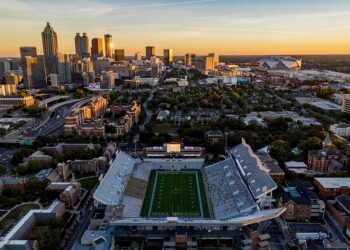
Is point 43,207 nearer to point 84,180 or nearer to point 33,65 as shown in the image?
point 84,180

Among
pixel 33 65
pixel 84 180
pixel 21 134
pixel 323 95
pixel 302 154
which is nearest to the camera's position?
pixel 84 180

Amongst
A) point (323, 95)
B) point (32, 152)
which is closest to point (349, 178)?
point (32, 152)

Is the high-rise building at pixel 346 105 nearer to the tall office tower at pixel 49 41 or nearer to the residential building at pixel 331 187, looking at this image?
the residential building at pixel 331 187

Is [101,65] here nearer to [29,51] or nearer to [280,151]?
[29,51]

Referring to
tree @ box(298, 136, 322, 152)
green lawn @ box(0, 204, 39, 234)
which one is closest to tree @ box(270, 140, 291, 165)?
tree @ box(298, 136, 322, 152)

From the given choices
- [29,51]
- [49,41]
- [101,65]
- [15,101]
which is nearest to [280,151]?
[15,101]

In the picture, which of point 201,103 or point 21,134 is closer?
point 21,134

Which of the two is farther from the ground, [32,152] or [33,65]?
[33,65]
